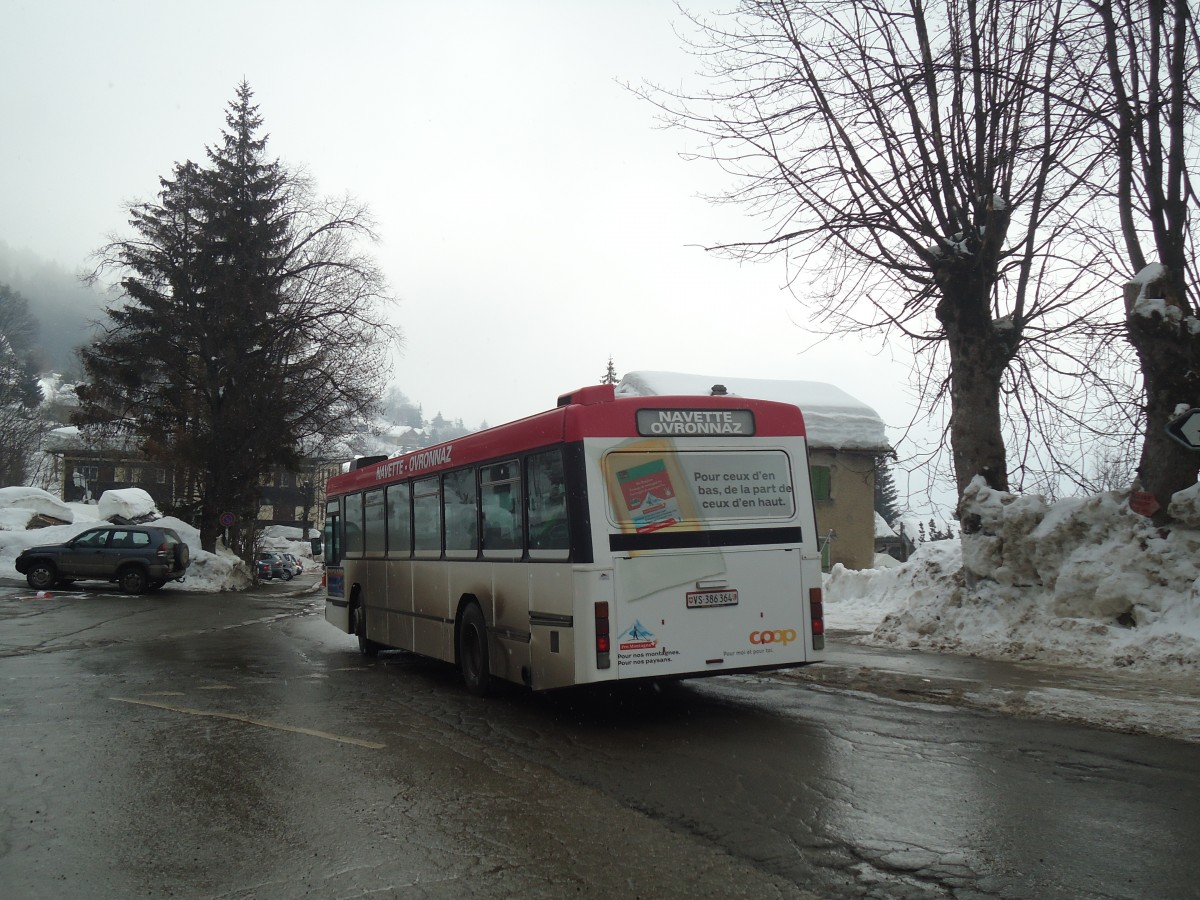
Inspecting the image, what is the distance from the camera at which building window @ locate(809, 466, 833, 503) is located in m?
34.3

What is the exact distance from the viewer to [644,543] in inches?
328

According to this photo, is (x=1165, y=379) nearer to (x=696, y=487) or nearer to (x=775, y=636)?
(x=775, y=636)

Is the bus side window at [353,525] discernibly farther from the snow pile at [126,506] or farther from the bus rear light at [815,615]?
the snow pile at [126,506]

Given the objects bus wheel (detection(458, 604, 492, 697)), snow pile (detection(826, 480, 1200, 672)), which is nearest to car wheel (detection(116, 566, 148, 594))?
bus wheel (detection(458, 604, 492, 697))

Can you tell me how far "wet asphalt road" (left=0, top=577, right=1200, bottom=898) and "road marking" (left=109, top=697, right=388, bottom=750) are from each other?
0.04 m

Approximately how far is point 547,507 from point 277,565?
2014 inches

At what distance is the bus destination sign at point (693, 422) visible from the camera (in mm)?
8594

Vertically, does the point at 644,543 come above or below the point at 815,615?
above

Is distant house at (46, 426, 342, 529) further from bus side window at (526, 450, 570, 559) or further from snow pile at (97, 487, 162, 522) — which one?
bus side window at (526, 450, 570, 559)

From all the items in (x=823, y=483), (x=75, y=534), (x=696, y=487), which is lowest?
(x=696, y=487)

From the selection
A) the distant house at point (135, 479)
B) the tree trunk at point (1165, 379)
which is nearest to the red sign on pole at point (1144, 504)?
the tree trunk at point (1165, 379)

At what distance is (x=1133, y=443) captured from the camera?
606 inches

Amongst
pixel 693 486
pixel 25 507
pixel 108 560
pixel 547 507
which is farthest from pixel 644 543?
pixel 25 507

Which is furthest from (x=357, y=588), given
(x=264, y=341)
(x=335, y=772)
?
(x=264, y=341)
